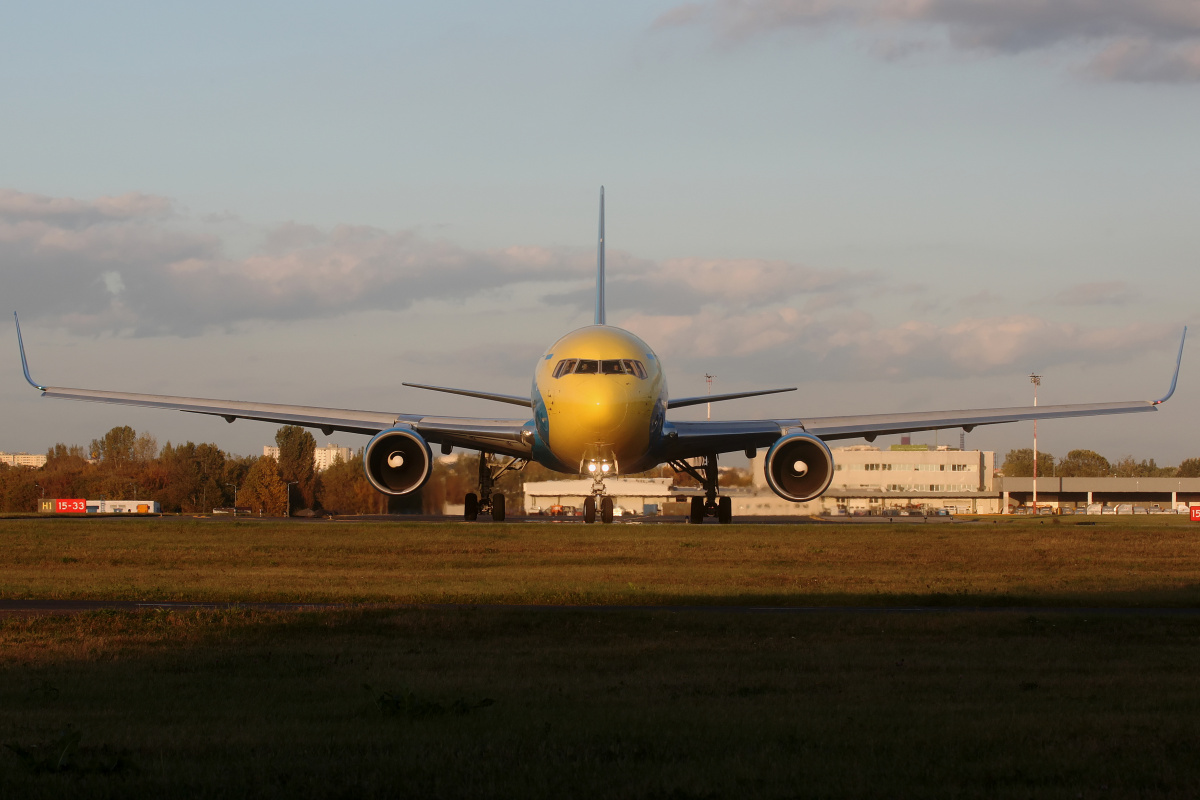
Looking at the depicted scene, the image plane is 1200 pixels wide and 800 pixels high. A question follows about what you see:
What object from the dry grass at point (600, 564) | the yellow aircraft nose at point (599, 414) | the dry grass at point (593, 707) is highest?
the yellow aircraft nose at point (599, 414)

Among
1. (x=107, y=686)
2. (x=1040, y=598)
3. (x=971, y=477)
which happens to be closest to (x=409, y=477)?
(x=1040, y=598)

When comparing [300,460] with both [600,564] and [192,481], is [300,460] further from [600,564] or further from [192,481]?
[600,564]

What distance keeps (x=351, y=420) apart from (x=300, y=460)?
1602 inches

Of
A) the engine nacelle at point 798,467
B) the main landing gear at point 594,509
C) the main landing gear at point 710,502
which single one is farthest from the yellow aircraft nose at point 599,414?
the main landing gear at point 710,502

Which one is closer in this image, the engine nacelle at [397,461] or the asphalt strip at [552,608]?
the asphalt strip at [552,608]

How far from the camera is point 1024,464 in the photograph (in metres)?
150

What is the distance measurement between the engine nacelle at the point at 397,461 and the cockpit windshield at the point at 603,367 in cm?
431

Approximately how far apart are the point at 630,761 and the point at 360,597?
11049 mm

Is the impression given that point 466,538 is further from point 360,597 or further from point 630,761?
point 630,761

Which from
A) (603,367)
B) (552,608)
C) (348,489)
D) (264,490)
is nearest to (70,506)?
(264,490)

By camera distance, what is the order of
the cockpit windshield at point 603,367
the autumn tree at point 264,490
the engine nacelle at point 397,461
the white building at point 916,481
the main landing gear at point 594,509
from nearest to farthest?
the cockpit windshield at point 603,367
the engine nacelle at point 397,461
the main landing gear at point 594,509
the autumn tree at point 264,490
the white building at point 916,481

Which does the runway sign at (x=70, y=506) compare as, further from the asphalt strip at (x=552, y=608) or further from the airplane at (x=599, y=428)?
the asphalt strip at (x=552, y=608)

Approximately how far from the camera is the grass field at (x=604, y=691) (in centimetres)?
649

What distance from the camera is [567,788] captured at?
6.26m
